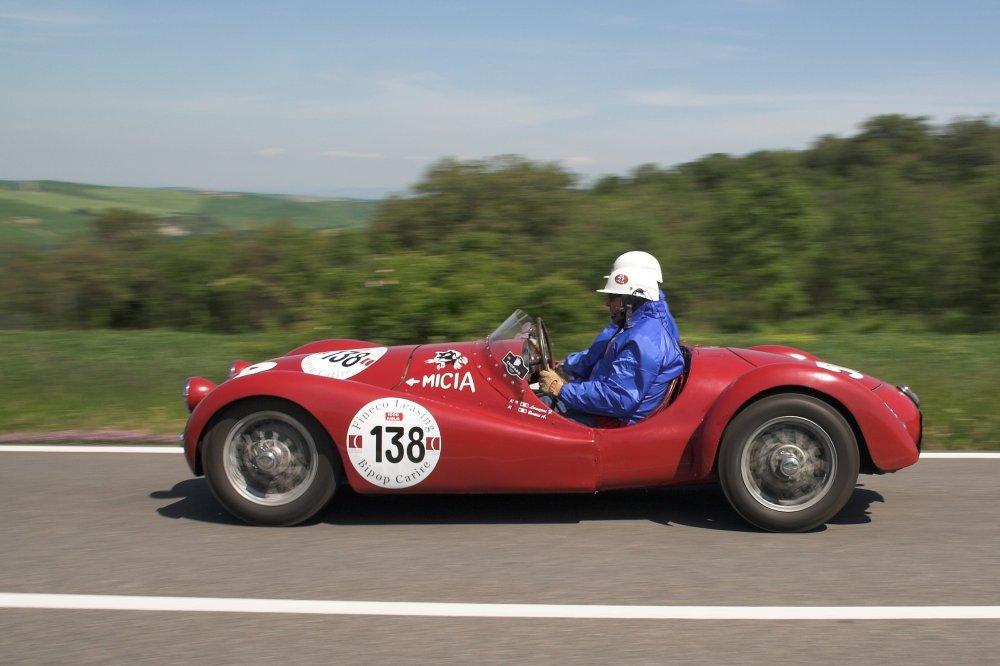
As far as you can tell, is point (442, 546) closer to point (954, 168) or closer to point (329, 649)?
point (329, 649)

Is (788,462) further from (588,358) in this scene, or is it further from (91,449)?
(91,449)

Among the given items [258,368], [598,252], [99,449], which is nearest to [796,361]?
[258,368]

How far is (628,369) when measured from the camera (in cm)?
521

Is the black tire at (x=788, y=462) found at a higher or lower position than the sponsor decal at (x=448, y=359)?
lower

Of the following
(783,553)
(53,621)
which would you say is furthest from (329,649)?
(783,553)

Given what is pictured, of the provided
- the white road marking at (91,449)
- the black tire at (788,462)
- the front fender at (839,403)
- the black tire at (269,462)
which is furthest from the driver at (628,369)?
the white road marking at (91,449)

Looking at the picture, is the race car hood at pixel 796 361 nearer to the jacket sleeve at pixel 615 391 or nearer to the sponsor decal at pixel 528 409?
the jacket sleeve at pixel 615 391

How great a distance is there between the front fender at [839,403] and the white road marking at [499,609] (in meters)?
1.13

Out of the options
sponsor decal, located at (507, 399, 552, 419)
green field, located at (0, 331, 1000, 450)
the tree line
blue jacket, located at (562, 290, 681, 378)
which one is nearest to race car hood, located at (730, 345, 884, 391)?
blue jacket, located at (562, 290, 681, 378)

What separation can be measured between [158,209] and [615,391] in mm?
14618

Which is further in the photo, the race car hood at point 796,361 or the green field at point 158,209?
the green field at point 158,209

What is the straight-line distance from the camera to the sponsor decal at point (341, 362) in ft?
17.8

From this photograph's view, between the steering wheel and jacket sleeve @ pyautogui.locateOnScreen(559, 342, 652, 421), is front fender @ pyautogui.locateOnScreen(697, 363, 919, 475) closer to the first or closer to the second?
jacket sleeve @ pyautogui.locateOnScreen(559, 342, 652, 421)

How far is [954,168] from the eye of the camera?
870 inches
